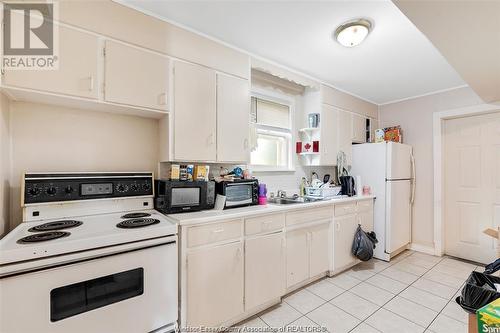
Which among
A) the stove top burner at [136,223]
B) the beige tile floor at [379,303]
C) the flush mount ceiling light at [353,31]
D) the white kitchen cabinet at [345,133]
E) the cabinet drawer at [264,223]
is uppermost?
the flush mount ceiling light at [353,31]

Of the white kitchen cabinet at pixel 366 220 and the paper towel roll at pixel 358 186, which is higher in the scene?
the paper towel roll at pixel 358 186

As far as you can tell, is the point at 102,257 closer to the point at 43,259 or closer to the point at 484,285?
the point at 43,259

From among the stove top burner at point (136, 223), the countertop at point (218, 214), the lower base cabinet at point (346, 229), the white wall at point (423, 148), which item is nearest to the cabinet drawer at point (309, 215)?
the countertop at point (218, 214)

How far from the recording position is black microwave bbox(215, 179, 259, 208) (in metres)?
1.99

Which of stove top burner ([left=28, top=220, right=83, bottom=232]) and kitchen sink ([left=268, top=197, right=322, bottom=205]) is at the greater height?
stove top burner ([left=28, top=220, right=83, bottom=232])

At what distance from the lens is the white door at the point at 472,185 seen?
2.92 m

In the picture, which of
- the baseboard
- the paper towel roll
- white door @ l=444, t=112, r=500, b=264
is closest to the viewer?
white door @ l=444, t=112, r=500, b=264

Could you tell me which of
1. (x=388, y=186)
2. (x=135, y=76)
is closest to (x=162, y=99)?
(x=135, y=76)

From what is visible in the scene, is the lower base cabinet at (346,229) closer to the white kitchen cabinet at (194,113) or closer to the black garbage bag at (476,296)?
the black garbage bag at (476,296)

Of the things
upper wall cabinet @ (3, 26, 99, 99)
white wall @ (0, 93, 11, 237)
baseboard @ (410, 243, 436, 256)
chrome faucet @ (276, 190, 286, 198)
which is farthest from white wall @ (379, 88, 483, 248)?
white wall @ (0, 93, 11, 237)

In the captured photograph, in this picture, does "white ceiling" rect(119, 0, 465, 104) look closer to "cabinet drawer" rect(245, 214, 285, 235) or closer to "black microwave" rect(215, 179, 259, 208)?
"black microwave" rect(215, 179, 259, 208)

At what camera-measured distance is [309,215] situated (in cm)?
233

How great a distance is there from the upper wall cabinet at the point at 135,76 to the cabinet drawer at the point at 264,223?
1162mm

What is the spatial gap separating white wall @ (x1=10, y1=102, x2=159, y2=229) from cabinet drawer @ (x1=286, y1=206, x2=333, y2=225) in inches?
53.8
